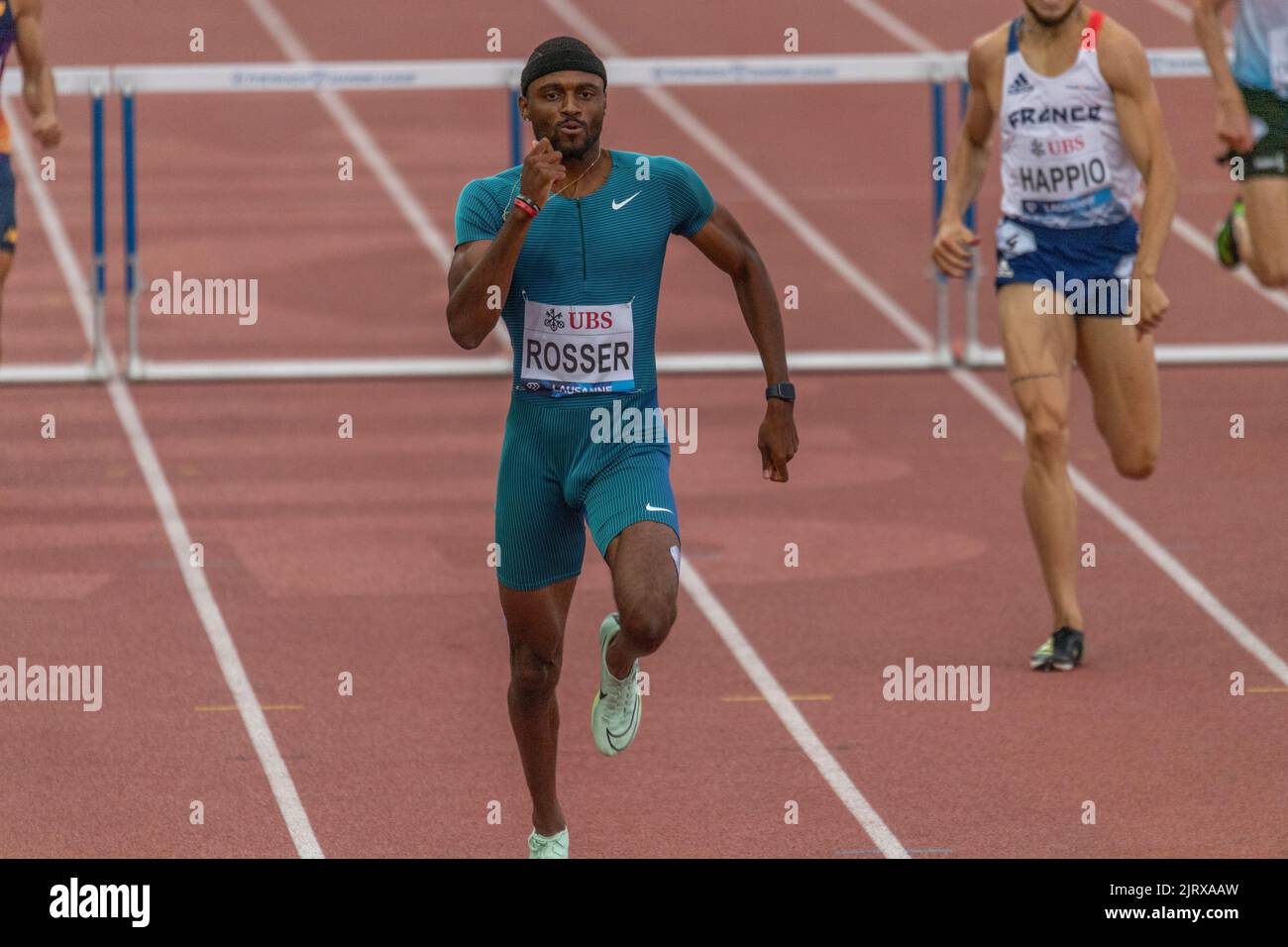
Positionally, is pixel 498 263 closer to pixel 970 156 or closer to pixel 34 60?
pixel 970 156

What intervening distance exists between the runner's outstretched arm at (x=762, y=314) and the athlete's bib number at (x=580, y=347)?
32 cm

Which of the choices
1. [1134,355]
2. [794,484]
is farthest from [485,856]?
[794,484]

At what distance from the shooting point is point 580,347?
6.23m

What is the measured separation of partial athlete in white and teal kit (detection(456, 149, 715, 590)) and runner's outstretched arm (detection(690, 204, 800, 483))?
0.08 meters

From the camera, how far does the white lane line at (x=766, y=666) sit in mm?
7109

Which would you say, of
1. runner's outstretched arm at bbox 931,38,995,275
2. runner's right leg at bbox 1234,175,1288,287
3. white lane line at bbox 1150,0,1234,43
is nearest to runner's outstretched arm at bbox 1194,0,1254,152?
runner's right leg at bbox 1234,175,1288,287

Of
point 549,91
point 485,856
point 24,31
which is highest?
point 24,31

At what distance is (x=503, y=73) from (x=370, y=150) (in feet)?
24.7

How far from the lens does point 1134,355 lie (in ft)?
28.7

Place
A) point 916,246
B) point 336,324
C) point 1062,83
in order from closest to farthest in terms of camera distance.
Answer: point 1062,83 → point 336,324 → point 916,246

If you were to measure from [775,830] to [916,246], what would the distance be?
1159 centimetres

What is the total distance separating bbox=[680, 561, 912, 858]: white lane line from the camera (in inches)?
273

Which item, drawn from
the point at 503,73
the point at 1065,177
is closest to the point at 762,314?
the point at 1065,177
